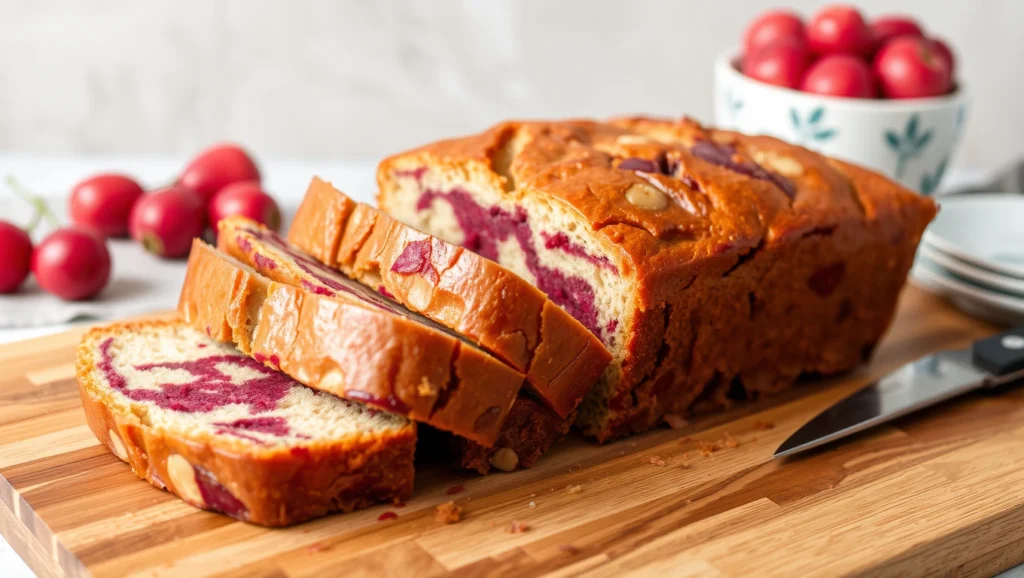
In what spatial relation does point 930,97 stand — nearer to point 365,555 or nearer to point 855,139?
point 855,139

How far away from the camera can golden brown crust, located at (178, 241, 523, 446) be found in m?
2.94

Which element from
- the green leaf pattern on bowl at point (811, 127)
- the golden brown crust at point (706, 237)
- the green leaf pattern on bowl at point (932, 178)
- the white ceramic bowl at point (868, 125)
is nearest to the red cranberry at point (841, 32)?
the white ceramic bowl at point (868, 125)

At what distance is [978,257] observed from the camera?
4.64m

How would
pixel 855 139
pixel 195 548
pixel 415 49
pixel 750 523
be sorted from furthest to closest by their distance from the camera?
pixel 415 49
pixel 855 139
pixel 750 523
pixel 195 548

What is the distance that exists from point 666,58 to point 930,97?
2.41 meters

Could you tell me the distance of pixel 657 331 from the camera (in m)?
3.48

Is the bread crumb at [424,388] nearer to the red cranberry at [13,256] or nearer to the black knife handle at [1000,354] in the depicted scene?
the black knife handle at [1000,354]

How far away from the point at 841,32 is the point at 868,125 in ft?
1.73

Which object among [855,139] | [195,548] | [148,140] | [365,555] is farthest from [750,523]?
[148,140]

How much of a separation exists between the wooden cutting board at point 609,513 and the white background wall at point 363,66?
3916 mm

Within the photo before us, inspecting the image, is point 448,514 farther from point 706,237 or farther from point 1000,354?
point 1000,354

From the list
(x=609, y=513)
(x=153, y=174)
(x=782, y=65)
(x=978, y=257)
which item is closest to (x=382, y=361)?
(x=609, y=513)

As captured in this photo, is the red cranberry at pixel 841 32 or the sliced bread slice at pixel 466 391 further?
the red cranberry at pixel 841 32

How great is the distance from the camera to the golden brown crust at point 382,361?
2936mm
